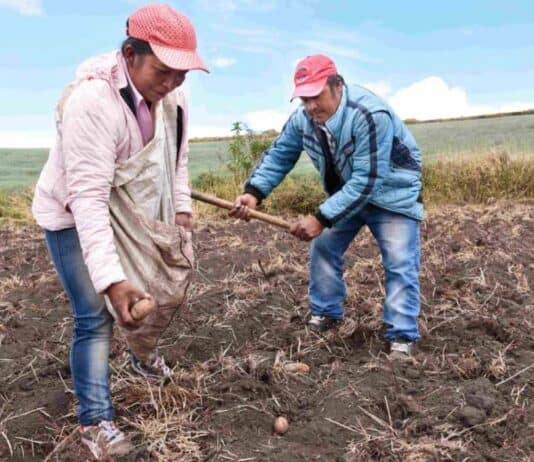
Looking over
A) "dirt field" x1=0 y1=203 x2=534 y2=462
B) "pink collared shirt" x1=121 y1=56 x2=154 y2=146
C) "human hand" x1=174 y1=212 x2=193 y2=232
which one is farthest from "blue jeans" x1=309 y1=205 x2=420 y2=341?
"pink collared shirt" x1=121 y1=56 x2=154 y2=146

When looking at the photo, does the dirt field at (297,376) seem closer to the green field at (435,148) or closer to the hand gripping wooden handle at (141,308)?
the hand gripping wooden handle at (141,308)

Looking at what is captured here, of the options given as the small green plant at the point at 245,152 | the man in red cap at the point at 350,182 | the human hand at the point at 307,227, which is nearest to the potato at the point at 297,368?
the man in red cap at the point at 350,182

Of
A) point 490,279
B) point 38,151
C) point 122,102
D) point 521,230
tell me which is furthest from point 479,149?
point 38,151

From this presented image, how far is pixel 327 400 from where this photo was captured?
3.23 metres

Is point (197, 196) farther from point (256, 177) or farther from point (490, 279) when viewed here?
point (490, 279)

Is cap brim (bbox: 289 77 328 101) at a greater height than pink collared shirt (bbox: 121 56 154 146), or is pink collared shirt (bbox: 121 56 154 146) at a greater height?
cap brim (bbox: 289 77 328 101)

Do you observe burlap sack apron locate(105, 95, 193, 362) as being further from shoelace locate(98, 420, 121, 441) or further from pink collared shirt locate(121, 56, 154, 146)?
shoelace locate(98, 420, 121, 441)

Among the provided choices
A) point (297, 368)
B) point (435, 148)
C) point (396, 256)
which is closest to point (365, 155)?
point (396, 256)

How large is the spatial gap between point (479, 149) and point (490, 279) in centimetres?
673

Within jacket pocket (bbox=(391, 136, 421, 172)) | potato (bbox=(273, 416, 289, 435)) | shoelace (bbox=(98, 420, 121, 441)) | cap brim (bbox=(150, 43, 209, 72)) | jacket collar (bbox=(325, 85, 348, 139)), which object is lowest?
potato (bbox=(273, 416, 289, 435))

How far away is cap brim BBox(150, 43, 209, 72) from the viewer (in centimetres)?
242

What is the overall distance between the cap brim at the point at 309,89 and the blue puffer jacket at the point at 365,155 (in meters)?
0.17

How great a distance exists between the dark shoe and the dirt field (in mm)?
82

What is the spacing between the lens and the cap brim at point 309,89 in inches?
133
